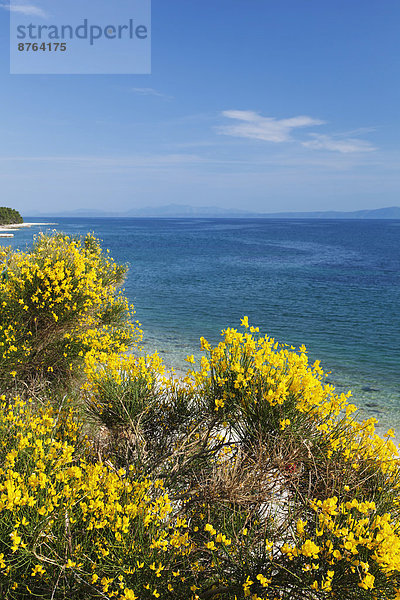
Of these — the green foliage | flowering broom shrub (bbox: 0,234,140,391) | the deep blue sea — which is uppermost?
the green foliage

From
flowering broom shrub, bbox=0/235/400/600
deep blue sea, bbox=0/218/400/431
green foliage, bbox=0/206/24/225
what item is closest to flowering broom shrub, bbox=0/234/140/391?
flowering broom shrub, bbox=0/235/400/600

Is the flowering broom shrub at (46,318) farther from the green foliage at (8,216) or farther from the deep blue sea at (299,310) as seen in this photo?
the green foliage at (8,216)

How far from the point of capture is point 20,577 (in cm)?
329

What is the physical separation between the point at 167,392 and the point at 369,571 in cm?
348

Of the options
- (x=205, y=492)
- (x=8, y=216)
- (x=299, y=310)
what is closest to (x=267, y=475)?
(x=205, y=492)

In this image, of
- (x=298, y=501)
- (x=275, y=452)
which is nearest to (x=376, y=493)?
(x=298, y=501)

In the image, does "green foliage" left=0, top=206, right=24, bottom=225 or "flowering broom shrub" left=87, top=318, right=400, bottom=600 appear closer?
"flowering broom shrub" left=87, top=318, right=400, bottom=600

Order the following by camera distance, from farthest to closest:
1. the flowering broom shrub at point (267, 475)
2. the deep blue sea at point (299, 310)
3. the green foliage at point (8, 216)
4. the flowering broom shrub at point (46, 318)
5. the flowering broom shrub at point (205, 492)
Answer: the green foliage at point (8, 216) → the deep blue sea at point (299, 310) → the flowering broom shrub at point (46, 318) → the flowering broom shrub at point (205, 492) → the flowering broom shrub at point (267, 475)

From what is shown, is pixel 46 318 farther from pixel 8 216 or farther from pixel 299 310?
pixel 8 216

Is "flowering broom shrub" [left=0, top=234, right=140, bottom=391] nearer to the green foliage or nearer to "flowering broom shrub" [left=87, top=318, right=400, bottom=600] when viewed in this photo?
"flowering broom shrub" [left=87, top=318, right=400, bottom=600]

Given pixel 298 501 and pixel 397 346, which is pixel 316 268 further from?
pixel 298 501

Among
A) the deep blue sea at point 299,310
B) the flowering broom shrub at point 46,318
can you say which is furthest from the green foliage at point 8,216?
the flowering broom shrub at point 46,318

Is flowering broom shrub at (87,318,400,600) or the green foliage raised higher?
the green foliage

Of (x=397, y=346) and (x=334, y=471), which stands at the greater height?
(x=334, y=471)
